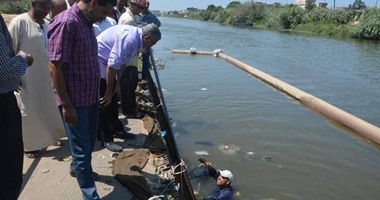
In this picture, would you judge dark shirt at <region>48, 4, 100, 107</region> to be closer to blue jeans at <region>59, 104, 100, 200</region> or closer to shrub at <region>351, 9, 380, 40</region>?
blue jeans at <region>59, 104, 100, 200</region>

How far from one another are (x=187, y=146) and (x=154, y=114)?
2.80 feet

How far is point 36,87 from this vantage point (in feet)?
13.4

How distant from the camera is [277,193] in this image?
16.8 feet

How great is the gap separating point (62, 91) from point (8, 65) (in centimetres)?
59

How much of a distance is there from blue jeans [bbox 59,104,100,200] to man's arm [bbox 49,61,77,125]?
0.30ft

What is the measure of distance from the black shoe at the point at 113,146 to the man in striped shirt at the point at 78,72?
133cm

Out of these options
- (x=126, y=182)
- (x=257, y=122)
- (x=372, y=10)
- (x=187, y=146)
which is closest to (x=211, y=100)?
(x=257, y=122)

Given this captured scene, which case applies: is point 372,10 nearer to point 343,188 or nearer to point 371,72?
point 371,72

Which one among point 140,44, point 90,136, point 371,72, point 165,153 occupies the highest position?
point 140,44

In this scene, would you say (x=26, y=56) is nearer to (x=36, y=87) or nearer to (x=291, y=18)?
(x=36, y=87)

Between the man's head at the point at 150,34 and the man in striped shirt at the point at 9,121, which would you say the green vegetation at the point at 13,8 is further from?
the man in striped shirt at the point at 9,121

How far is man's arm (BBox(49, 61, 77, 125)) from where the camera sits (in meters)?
2.75

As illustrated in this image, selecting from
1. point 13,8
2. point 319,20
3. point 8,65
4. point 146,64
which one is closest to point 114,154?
point 8,65

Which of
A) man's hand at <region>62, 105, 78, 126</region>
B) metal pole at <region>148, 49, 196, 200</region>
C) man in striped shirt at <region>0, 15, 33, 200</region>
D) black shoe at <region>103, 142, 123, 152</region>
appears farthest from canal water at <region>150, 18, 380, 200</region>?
man in striped shirt at <region>0, 15, 33, 200</region>
